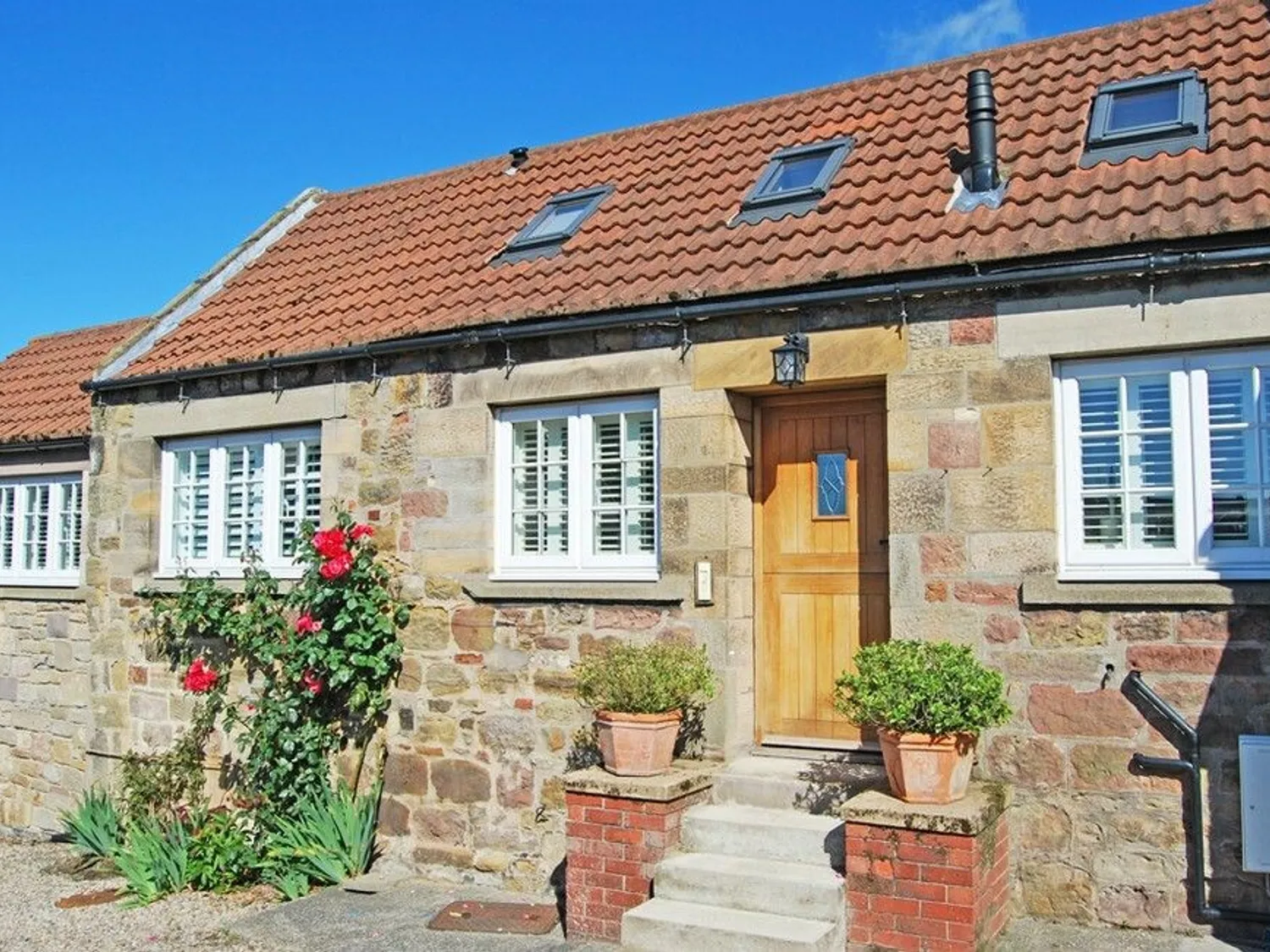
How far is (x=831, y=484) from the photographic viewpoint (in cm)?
835

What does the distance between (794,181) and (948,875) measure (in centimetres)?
534

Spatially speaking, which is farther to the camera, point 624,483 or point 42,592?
point 42,592

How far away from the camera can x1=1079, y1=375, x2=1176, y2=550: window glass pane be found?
7.16m

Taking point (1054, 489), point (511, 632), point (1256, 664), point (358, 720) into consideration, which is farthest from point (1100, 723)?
point (358, 720)

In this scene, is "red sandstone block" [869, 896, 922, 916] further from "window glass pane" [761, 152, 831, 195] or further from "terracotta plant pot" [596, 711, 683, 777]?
"window glass pane" [761, 152, 831, 195]

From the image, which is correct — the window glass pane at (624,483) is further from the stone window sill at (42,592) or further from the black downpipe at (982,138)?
the stone window sill at (42,592)

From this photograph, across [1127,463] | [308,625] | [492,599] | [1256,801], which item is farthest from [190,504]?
[1256,801]

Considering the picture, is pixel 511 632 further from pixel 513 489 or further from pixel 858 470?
pixel 858 470

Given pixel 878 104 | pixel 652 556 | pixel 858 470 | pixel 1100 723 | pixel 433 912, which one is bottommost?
pixel 433 912

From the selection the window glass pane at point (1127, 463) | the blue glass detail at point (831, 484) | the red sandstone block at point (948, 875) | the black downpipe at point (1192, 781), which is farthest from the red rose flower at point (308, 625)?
the black downpipe at point (1192, 781)

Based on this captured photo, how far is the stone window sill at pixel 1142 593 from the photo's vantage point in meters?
6.75

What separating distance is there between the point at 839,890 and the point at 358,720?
4.32 metres

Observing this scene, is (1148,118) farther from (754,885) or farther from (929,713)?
(754,885)

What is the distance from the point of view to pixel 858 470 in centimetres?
825
